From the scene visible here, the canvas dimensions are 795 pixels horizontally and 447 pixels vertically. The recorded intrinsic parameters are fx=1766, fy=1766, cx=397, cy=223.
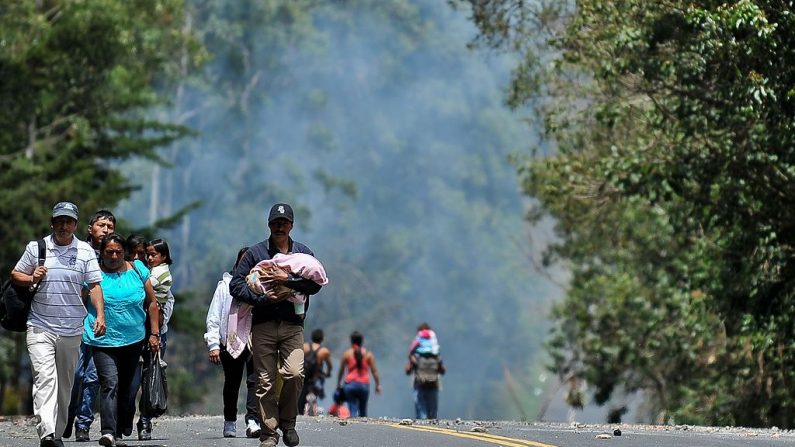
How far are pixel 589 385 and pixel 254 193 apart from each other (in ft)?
130

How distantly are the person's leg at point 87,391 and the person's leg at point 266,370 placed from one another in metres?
2.21

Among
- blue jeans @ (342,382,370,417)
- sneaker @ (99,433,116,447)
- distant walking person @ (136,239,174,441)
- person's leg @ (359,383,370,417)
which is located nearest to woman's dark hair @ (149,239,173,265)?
distant walking person @ (136,239,174,441)

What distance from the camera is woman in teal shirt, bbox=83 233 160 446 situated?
1404cm

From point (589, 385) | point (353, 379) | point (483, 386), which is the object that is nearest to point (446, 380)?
point (483, 386)

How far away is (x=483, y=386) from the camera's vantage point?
8744 centimetres

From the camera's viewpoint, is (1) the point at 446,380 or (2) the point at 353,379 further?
(1) the point at 446,380

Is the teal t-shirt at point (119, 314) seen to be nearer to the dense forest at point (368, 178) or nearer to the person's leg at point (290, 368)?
the person's leg at point (290, 368)

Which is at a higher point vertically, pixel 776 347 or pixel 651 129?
pixel 651 129

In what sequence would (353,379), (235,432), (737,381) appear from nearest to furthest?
1. (235,432)
2. (353,379)
3. (737,381)

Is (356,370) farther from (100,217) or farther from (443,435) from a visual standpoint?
(100,217)

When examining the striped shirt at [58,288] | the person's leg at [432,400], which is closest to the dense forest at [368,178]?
the person's leg at [432,400]

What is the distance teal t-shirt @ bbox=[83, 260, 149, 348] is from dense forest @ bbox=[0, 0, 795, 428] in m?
8.36

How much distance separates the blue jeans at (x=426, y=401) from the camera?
2572cm

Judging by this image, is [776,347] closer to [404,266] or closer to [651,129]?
[651,129]
